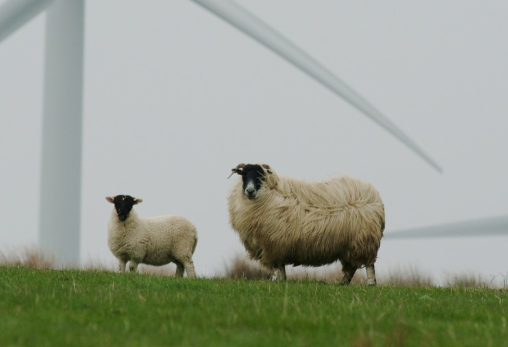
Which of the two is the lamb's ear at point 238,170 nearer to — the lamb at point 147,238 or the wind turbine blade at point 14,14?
the lamb at point 147,238

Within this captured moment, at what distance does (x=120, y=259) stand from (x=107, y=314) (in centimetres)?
863

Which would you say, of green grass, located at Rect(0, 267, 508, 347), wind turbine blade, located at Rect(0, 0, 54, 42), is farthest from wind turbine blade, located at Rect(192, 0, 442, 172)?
green grass, located at Rect(0, 267, 508, 347)

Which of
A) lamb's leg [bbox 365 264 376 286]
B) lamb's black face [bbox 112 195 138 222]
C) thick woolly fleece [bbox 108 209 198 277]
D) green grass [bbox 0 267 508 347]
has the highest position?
lamb's black face [bbox 112 195 138 222]

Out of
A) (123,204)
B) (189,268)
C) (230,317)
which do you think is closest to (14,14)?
(123,204)

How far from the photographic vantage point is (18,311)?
712cm

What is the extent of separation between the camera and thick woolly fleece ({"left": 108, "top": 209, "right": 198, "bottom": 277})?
15.4 metres

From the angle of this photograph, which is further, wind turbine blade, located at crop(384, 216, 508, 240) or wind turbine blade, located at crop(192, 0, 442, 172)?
wind turbine blade, located at crop(192, 0, 442, 172)

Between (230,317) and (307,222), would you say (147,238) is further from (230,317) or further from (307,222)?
(230,317)

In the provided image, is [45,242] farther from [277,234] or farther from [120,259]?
[277,234]

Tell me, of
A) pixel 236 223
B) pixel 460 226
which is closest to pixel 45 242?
pixel 236 223

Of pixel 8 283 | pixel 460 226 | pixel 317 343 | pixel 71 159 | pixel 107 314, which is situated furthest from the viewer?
pixel 71 159

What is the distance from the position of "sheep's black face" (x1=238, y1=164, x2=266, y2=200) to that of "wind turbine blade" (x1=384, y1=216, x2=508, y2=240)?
452 centimetres

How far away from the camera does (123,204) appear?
15156 millimetres

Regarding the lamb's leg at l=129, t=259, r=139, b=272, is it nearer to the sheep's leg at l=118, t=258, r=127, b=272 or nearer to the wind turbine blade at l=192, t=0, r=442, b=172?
the sheep's leg at l=118, t=258, r=127, b=272
